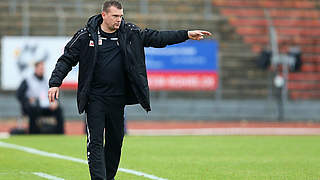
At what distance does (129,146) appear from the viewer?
15.7 m

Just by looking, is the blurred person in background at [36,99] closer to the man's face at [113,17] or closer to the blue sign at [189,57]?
the blue sign at [189,57]

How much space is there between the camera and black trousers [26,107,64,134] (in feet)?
63.4

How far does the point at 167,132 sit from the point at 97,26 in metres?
14.3

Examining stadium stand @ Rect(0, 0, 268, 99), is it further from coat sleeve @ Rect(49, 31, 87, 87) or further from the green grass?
coat sleeve @ Rect(49, 31, 87, 87)

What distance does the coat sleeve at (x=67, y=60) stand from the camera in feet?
27.6

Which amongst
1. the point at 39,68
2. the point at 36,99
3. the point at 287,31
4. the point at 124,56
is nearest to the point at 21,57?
the point at 36,99

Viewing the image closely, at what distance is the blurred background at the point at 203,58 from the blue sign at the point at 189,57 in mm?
32

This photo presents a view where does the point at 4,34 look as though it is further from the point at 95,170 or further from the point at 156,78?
the point at 95,170

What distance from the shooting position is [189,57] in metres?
27.2

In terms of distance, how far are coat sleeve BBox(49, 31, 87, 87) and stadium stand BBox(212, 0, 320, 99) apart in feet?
66.3

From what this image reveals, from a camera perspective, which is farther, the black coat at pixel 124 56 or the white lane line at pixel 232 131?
the white lane line at pixel 232 131

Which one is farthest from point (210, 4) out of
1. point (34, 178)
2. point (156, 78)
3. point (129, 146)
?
point (34, 178)

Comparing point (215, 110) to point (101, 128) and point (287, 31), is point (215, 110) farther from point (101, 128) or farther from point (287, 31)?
point (101, 128)

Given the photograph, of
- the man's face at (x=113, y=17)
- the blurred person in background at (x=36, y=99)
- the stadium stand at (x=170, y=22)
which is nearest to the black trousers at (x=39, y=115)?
the blurred person in background at (x=36, y=99)
